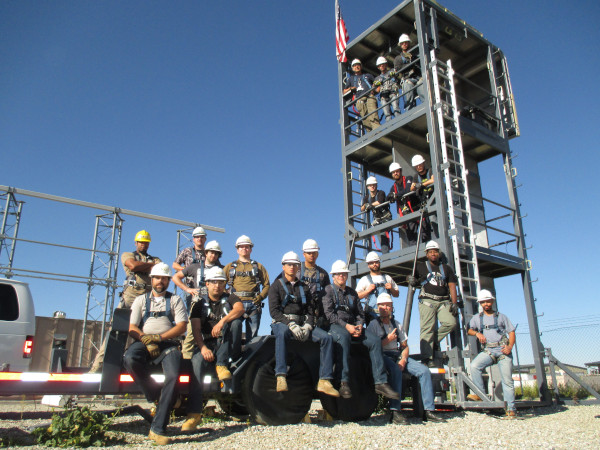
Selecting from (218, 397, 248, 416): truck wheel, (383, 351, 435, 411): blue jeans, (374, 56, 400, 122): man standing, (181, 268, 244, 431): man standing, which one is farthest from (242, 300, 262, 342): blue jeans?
(374, 56, 400, 122): man standing

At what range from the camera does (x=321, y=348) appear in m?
6.15

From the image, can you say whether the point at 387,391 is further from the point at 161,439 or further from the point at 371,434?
the point at 161,439

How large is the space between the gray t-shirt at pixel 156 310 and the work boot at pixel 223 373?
2.45 feet

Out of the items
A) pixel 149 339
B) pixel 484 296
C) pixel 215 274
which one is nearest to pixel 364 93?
pixel 484 296

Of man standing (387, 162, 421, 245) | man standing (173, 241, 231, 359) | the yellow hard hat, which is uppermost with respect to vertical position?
man standing (387, 162, 421, 245)

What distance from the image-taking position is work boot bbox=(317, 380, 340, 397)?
19.2 feet

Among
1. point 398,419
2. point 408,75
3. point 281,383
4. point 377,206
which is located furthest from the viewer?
point 408,75

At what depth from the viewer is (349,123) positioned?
518 inches

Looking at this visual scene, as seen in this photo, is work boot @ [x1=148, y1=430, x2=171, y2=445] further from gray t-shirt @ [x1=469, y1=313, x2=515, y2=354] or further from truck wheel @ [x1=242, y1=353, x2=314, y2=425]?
gray t-shirt @ [x1=469, y1=313, x2=515, y2=354]

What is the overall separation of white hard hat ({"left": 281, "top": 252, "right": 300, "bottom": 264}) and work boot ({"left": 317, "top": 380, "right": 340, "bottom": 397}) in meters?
1.61

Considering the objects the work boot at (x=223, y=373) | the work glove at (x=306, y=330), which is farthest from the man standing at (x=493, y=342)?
the work boot at (x=223, y=373)

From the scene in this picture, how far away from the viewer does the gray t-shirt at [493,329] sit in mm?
8180

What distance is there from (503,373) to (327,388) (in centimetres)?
375

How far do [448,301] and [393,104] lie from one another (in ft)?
18.1
